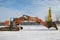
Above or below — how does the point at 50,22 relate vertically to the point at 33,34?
above

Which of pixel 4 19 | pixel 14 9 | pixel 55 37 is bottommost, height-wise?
pixel 55 37

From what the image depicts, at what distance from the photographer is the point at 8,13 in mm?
2066

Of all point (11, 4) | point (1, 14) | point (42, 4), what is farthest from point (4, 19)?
point (42, 4)

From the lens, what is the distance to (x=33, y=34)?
2014mm

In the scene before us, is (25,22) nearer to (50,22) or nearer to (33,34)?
(33,34)

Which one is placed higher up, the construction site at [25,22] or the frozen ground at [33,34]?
the construction site at [25,22]

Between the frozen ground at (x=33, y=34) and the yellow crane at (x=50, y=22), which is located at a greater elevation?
the yellow crane at (x=50, y=22)

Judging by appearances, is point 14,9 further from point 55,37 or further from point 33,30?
point 55,37

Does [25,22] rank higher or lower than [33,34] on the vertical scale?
higher

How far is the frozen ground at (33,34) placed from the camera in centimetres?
197

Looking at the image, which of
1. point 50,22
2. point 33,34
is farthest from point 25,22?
point 50,22

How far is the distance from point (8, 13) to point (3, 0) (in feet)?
0.58

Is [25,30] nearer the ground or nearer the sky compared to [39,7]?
nearer the ground

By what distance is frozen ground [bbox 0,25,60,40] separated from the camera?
77.5 inches
